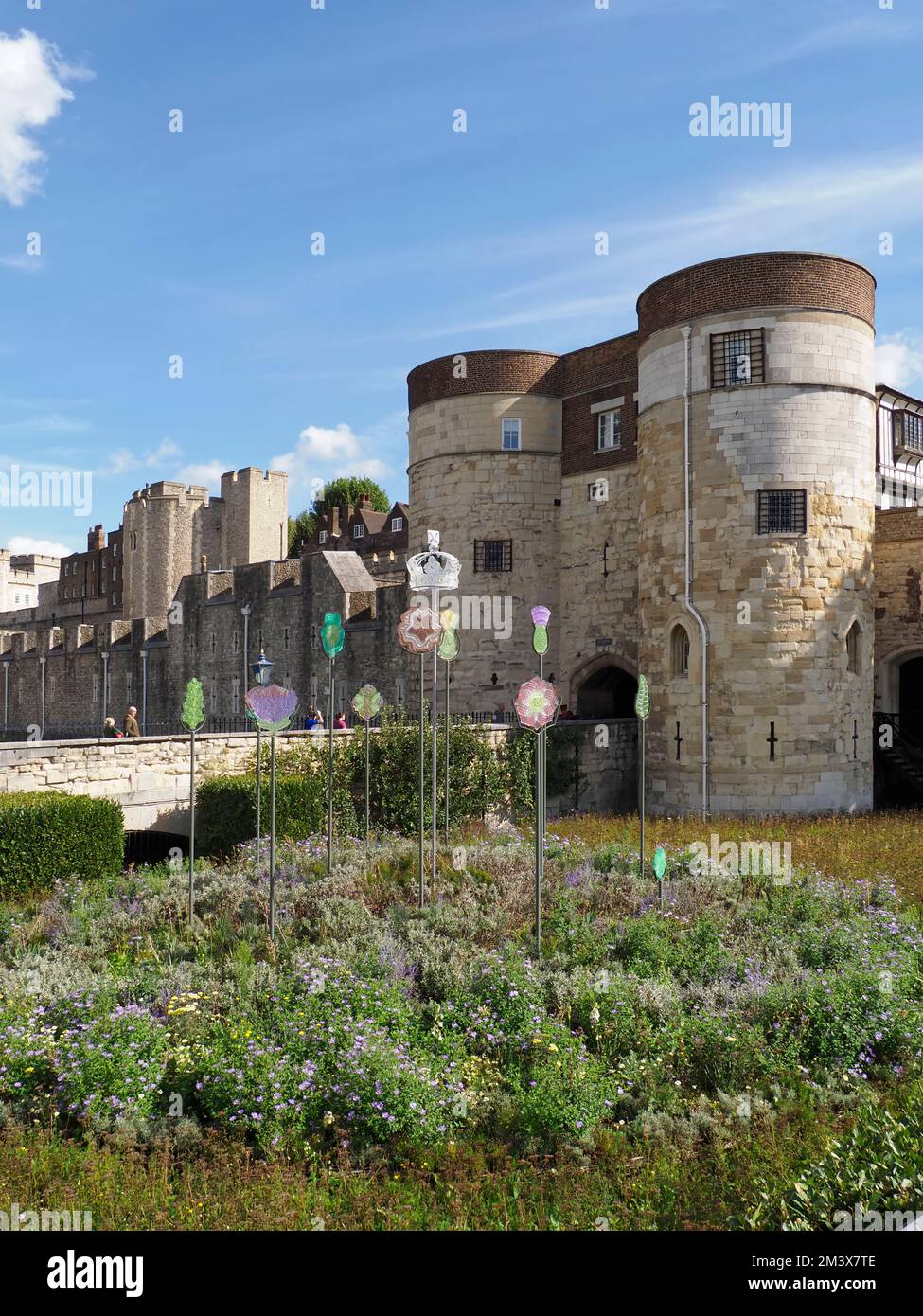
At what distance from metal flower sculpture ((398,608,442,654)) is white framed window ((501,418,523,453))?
1522 centimetres

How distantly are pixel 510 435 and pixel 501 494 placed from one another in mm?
1664

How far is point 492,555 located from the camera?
27141 mm

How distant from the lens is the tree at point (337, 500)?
72625 mm

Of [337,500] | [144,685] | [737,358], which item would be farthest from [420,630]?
[337,500]

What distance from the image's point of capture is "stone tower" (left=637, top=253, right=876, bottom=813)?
20.3m

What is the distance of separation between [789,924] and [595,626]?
50.1 ft

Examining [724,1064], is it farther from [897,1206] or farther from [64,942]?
[64,942]

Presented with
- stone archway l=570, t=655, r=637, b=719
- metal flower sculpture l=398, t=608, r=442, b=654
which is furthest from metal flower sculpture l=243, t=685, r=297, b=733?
stone archway l=570, t=655, r=637, b=719

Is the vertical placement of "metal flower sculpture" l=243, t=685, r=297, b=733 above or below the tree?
below

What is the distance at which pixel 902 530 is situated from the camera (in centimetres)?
2381

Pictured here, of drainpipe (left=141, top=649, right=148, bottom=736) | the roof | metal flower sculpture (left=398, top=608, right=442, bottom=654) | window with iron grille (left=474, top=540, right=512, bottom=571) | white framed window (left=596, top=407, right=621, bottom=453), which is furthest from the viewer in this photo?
drainpipe (left=141, top=649, right=148, bottom=736)

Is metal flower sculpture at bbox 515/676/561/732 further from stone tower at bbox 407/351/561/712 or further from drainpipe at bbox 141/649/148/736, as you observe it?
drainpipe at bbox 141/649/148/736
